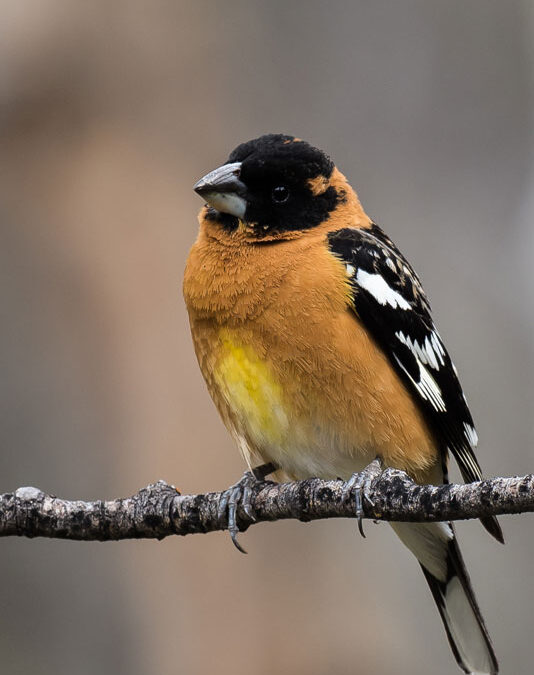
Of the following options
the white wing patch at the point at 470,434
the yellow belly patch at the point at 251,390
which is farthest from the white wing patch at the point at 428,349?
the yellow belly patch at the point at 251,390

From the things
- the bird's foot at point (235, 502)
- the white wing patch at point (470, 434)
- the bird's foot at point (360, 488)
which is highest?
the white wing patch at point (470, 434)

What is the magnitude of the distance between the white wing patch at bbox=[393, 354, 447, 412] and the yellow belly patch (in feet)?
2.02

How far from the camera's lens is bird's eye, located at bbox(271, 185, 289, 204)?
185 inches

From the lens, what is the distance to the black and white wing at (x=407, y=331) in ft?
14.5

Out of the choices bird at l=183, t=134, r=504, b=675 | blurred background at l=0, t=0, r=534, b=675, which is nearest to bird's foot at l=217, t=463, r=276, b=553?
bird at l=183, t=134, r=504, b=675

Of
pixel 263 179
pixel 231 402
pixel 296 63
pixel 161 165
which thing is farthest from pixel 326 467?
pixel 296 63

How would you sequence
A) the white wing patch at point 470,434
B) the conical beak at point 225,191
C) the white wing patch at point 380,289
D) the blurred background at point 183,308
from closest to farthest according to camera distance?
the white wing patch at point 380,289
the conical beak at point 225,191
the white wing patch at point 470,434
the blurred background at point 183,308

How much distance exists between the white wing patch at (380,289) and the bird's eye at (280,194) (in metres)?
0.55

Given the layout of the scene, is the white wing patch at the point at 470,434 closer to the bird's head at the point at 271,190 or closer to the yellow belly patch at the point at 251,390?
the yellow belly patch at the point at 251,390

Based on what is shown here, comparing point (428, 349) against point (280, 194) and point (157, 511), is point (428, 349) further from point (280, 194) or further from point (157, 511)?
point (157, 511)

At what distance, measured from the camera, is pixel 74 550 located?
6582 mm

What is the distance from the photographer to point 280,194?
4723 mm

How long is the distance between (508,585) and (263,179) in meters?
4.24

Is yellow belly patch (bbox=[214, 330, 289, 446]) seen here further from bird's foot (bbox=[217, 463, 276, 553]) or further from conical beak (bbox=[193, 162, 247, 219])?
conical beak (bbox=[193, 162, 247, 219])
